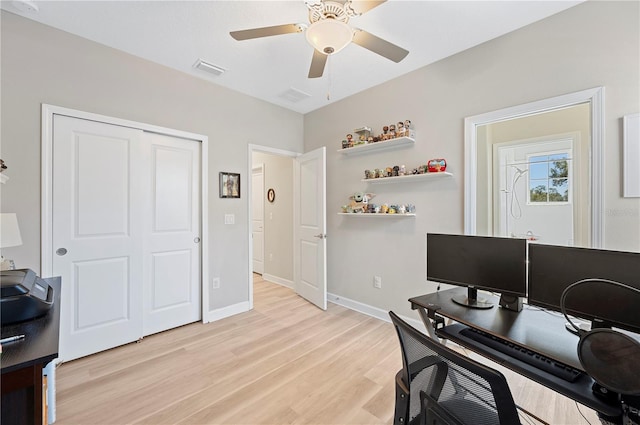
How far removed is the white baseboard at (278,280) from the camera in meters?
4.41

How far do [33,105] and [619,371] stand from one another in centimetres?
370

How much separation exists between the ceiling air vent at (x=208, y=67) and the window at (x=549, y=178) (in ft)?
11.7

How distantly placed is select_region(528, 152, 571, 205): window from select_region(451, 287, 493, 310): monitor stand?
213cm

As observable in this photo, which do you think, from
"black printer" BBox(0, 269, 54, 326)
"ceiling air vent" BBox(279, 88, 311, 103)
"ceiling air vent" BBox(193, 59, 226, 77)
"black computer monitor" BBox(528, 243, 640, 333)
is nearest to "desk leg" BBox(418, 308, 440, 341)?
"black computer monitor" BBox(528, 243, 640, 333)

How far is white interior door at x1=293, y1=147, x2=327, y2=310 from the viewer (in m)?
3.43

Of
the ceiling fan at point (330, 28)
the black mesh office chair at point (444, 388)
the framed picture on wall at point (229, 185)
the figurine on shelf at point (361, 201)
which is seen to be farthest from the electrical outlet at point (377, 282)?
the ceiling fan at point (330, 28)

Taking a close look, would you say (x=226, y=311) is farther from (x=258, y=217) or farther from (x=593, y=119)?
(x=593, y=119)

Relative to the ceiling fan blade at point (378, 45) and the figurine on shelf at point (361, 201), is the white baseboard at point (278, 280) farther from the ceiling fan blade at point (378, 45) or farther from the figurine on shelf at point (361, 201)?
the ceiling fan blade at point (378, 45)

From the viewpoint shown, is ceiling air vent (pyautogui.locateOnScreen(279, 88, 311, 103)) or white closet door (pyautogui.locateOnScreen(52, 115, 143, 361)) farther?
ceiling air vent (pyautogui.locateOnScreen(279, 88, 311, 103))

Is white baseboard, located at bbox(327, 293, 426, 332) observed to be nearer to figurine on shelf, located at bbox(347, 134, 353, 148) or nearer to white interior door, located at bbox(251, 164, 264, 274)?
white interior door, located at bbox(251, 164, 264, 274)

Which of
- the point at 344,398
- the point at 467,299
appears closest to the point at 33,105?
the point at 344,398

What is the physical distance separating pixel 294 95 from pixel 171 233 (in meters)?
2.18

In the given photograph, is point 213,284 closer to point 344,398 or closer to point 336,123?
point 344,398

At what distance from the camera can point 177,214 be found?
2934mm
